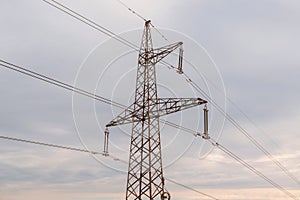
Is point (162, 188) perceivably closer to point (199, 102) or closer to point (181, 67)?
point (199, 102)

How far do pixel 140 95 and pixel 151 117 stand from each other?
274cm

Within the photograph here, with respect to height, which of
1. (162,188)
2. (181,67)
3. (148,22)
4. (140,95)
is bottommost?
(162,188)

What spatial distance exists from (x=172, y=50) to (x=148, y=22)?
5.16 meters

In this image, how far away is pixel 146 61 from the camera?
4359 centimetres

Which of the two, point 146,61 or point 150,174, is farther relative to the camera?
point 146,61

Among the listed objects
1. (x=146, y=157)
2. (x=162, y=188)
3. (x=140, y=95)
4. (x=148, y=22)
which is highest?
(x=148, y=22)

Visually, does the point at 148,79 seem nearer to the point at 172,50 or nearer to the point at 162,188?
the point at 172,50

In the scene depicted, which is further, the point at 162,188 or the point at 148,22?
the point at 148,22

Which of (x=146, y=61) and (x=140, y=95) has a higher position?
(x=146, y=61)

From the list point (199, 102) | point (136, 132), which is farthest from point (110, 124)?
point (199, 102)

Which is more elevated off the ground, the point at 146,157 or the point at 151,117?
the point at 151,117

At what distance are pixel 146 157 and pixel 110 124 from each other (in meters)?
5.30

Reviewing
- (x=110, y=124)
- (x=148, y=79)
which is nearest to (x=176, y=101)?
(x=148, y=79)

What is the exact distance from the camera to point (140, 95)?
4266 centimetres
